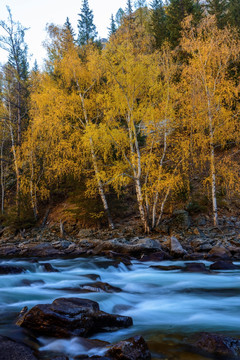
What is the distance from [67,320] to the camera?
136 inches

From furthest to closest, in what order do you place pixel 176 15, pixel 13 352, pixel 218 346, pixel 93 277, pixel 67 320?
1. pixel 176 15
2. pixel 93 277
3. pixel 67 320
4. pixel 218 346
5. pixel 13 352

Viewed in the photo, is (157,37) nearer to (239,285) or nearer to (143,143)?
(143,143)

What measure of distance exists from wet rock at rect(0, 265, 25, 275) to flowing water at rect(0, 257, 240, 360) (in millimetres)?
175

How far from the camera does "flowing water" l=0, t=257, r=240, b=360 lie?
3.54 m

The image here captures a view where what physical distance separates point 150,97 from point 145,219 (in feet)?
16.9

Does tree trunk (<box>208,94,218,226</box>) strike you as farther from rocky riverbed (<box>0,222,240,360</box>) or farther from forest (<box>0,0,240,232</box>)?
rocky riverbed (<box>0,222,240,360</box>)

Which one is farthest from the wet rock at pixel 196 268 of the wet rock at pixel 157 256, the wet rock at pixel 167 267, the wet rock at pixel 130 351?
the wet rock at pixel 130 351

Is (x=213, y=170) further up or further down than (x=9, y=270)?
further up

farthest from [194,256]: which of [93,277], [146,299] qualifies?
[146,299]

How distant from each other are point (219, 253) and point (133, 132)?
635cm

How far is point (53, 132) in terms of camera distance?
15.5m

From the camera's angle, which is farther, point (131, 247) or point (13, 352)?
point (131, 247)

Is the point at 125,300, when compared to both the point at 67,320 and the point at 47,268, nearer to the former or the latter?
the point at 67,320

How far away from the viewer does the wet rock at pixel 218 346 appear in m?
2.99
